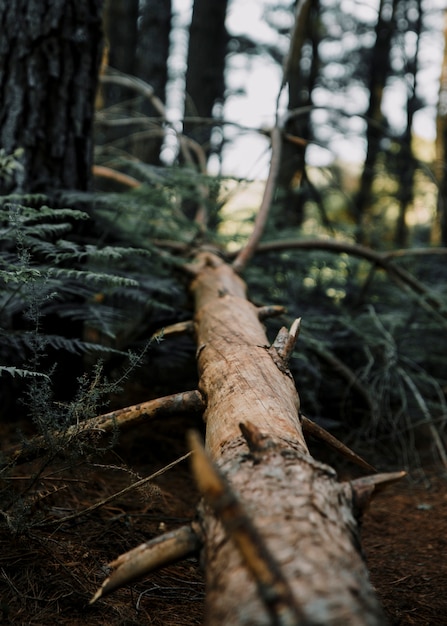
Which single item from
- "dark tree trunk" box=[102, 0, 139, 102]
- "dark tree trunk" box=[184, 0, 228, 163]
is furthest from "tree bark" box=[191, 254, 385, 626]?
"dark tree trunk" box=[102, 0, 139, 102]

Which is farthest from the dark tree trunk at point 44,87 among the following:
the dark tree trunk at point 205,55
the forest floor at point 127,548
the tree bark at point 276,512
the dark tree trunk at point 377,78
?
the dark tree trunk at point 377,78

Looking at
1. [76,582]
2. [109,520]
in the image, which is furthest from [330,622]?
[109,520]

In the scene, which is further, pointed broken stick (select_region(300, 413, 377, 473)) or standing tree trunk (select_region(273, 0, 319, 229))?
standing tree trunk (select_region(273, 0, 319, 229))

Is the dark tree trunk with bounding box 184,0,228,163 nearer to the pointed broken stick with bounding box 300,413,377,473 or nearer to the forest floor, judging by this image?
the forest floor

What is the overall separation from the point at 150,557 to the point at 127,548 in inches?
38.3

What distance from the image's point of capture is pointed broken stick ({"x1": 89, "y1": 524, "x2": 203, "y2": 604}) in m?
1.31

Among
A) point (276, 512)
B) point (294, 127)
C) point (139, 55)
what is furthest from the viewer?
point (139, 55)

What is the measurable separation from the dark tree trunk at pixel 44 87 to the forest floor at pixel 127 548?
5.29ft

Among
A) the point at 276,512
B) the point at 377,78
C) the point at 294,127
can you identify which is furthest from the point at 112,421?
the point at 377,78

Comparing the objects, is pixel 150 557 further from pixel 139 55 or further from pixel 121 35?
pixel 121 35

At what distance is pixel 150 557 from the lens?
1314mm


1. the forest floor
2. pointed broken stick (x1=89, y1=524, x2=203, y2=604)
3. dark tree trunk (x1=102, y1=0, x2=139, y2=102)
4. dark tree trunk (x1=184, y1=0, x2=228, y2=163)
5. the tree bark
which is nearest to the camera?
the tree bark

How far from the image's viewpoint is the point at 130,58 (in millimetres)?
10188

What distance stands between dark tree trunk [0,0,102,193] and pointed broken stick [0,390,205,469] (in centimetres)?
184
